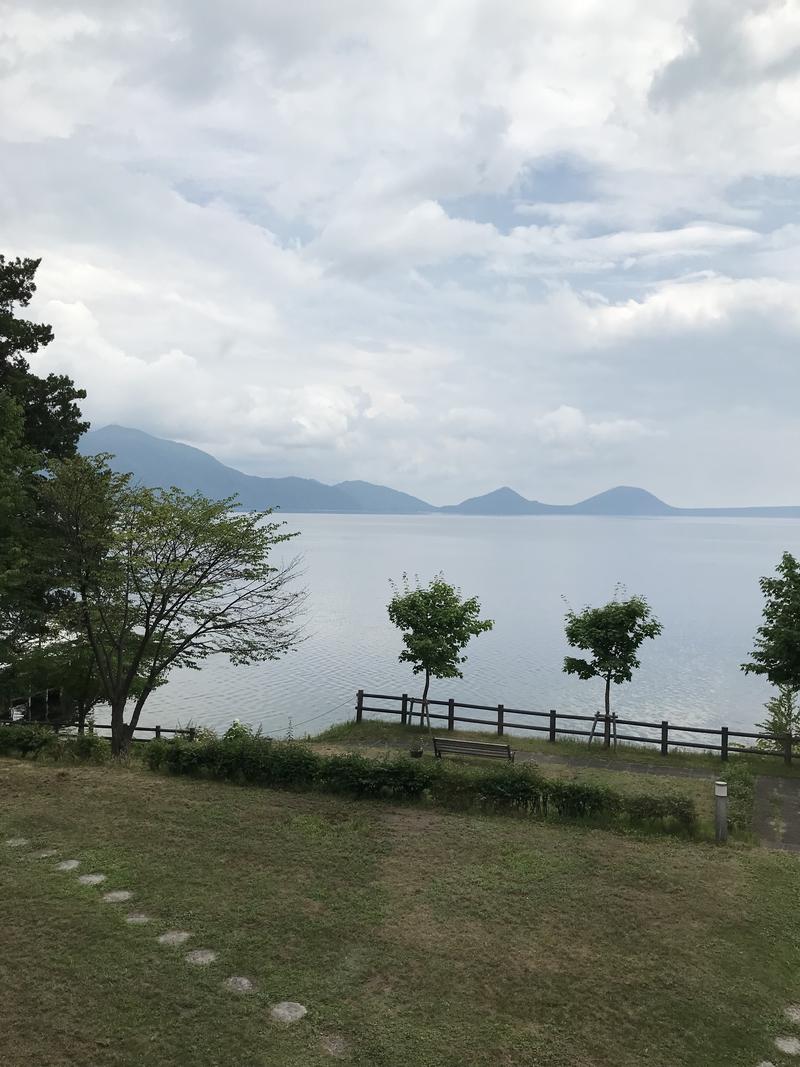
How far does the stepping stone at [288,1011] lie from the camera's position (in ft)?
21.2

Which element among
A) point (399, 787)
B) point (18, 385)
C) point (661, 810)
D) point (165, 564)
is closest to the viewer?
point (661, 810)

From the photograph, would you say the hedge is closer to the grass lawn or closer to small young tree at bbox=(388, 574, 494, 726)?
the grass lawn

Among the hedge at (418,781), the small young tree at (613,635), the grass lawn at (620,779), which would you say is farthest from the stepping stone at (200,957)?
the small young tree at (613,635)

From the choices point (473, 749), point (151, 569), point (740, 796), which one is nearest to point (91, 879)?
point (473, 749)

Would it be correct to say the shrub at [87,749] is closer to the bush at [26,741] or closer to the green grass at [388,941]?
the bush at [26,741]

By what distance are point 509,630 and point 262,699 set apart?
3178 centimetres

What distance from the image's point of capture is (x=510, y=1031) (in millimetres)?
6457

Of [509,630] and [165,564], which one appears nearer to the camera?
[165,564]

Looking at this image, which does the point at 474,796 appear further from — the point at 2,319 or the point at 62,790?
the point at 2,319

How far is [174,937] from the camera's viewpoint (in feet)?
25.3

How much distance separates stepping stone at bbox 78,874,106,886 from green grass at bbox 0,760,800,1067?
0.39 ft

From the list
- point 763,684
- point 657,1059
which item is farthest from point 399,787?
point 763,684

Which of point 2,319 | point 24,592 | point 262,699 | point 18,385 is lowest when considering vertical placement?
point 262,699

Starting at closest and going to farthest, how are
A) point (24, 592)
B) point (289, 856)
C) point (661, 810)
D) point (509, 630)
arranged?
point (289, 856) → point (661, 810) → point (24, 592) → point (509, 630)
